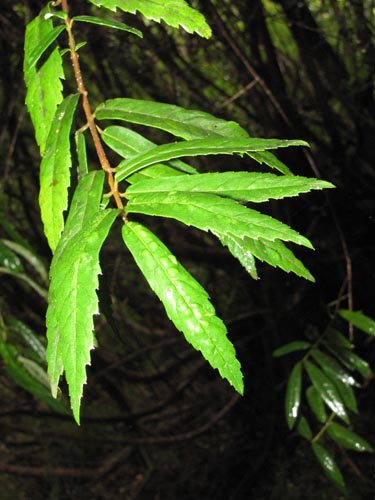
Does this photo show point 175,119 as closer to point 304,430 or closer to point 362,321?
point 362,321

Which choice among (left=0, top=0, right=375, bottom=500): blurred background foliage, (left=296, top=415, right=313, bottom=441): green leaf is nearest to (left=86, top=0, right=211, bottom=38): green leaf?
(left=0, top=0, right=375, bottom=500): blurred background foliage

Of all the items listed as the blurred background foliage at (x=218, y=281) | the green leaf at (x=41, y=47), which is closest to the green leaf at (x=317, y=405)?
the blurred background foliage at (x=218, y=281)

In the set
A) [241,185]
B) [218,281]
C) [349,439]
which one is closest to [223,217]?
[241,185]

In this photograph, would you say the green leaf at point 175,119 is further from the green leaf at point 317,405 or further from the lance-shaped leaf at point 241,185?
the green leaf at point 317,405

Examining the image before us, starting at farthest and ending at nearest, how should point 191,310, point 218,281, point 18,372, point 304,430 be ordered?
1. point 218,281
2. point 304,430
3. point 18,372
4. point 191,310

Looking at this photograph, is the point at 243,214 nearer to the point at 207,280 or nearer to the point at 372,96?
the point at 372,96

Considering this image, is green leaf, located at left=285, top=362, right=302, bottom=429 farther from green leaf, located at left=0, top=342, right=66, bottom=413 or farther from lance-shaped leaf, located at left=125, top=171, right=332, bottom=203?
lance-shaped leaf, located at left=125, top=171, right=332, bottom=203
